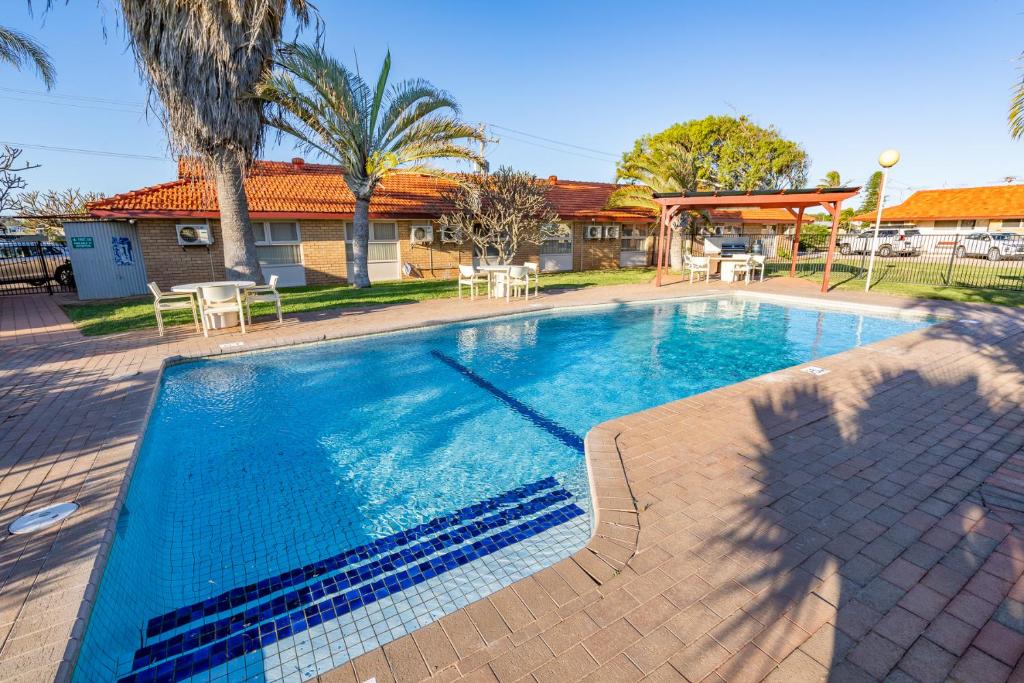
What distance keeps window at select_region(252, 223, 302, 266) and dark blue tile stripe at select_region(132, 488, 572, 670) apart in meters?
15.1

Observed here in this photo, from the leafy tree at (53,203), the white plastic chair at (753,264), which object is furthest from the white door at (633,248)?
the leafy tree at (53,203)

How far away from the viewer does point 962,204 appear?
123ft

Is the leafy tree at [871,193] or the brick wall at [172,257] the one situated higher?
the leafy tree at [871,193]

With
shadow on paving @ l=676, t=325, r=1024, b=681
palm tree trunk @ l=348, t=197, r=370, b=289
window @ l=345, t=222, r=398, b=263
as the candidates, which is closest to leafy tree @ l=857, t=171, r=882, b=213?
window @ l=345, t=222, r=398, b=263


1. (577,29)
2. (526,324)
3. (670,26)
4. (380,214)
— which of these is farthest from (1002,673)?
(577,29)

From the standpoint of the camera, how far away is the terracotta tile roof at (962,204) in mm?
34569

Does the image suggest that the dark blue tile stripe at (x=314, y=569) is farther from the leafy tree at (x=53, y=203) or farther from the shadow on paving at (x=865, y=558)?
the leafy tree at (x=53, y=203)

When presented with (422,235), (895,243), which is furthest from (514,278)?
(895,243)

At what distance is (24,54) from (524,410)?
53.1 feet

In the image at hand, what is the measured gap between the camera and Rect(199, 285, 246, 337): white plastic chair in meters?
8.51

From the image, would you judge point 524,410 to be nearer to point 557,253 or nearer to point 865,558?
point 865,558

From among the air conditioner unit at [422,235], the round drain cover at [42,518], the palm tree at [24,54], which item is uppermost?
the palm tree at [24,54]

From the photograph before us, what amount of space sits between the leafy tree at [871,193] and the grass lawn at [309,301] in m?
52.0

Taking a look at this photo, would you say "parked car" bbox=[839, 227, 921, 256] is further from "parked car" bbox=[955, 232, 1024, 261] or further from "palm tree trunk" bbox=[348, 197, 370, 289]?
"palm tree trunk" bbox=[348, 197, 370, 289]
